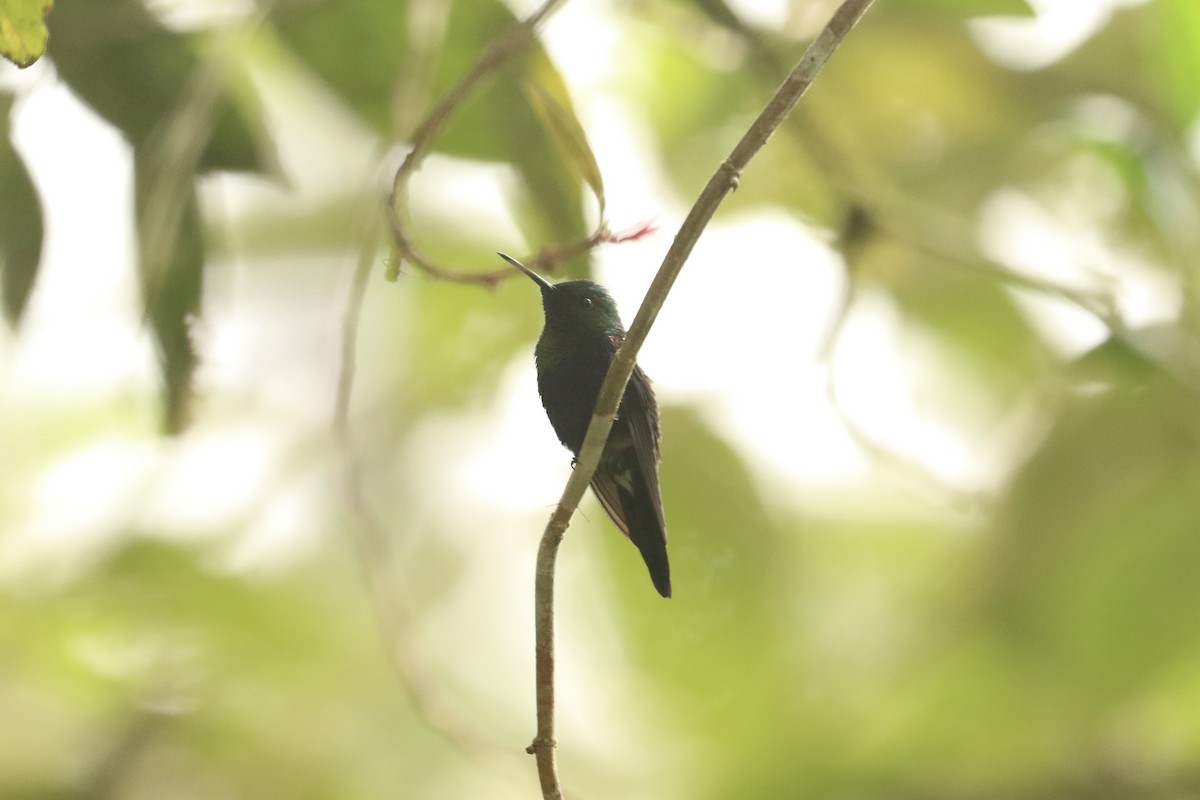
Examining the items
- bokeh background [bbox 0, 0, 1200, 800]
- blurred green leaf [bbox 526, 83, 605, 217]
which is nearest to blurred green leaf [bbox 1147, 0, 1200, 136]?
bokeh background [bbox 0, 0, 1200, 800]

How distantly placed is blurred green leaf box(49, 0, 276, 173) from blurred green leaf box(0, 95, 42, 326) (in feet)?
0.60

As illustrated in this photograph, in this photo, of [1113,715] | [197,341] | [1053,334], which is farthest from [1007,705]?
[197,341]

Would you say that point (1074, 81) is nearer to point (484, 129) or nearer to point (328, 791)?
point (484, 129)

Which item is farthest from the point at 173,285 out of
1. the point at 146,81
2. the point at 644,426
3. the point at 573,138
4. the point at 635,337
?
the point at 635,337

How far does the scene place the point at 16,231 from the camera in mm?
1548

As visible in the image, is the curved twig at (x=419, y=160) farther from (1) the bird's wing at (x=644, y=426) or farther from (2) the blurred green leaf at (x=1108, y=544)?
(2) the blurred green leaf at (x=1108, y=544)

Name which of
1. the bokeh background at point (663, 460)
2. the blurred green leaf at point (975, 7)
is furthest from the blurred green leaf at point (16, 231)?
the blurred green leaf at point (975, 7)

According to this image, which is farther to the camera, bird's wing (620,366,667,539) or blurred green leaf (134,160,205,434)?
→ blurred green leaf (134,160,205,434)

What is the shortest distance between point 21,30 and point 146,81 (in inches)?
30.0

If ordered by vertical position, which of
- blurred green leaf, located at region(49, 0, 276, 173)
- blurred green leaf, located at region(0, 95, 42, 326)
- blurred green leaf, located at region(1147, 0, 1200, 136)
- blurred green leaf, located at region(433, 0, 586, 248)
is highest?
blurred green leaf, located at region(1147, 0, 1200, 136)

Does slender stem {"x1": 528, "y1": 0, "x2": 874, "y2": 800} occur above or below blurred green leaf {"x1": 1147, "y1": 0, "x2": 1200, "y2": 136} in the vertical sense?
below

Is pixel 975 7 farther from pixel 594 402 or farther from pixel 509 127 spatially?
pixel 594 402

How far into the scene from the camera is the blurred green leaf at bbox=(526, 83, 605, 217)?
1222 mm

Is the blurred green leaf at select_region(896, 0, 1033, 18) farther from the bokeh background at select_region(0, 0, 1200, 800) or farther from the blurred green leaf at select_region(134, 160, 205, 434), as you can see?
the blurred green leaf at select_region(134, 160, 205, 434)
